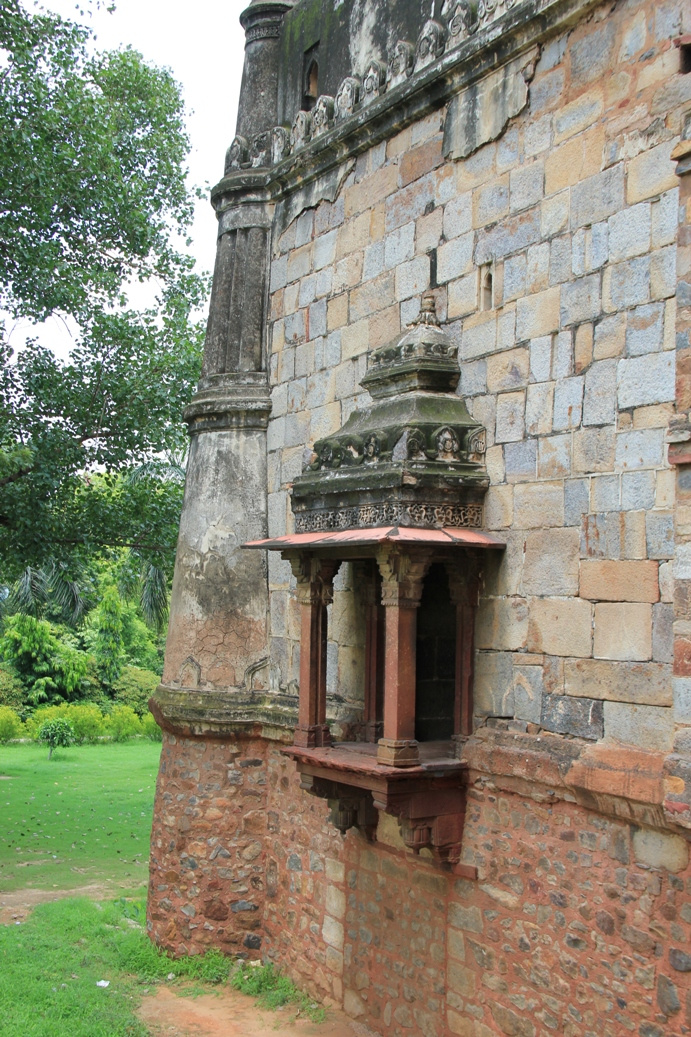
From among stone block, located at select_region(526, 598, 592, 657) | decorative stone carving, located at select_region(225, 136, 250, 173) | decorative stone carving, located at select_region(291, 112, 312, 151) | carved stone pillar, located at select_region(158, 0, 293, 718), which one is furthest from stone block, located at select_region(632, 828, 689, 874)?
decorative stone carving, located at select_region(225, 136, 250, 173)

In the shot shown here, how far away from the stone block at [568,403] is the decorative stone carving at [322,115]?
3.34 meters

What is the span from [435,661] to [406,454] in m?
1.55

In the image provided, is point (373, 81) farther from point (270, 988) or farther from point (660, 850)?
point (270, 988)

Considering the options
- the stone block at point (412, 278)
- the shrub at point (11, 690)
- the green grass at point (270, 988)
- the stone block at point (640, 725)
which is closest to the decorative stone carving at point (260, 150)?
the stone block at point (412, 278)

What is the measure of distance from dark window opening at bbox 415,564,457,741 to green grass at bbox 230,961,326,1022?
78.9 inches

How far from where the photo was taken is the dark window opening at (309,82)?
28.1ft

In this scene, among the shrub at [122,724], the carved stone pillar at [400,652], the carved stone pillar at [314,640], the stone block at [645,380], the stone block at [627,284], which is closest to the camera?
the stone block at [645,380]

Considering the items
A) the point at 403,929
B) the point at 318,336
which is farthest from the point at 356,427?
the point at 403,929

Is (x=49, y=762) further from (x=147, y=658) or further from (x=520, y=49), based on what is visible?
(x=520, y=49)

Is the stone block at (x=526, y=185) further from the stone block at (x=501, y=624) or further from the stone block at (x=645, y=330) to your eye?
the stone block at (x=501, y=624)

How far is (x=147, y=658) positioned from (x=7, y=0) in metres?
19.8

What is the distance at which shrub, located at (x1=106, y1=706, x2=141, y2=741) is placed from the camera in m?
23.5

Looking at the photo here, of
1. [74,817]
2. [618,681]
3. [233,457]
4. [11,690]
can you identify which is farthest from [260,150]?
[11,690]

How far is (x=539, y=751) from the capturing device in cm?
564
